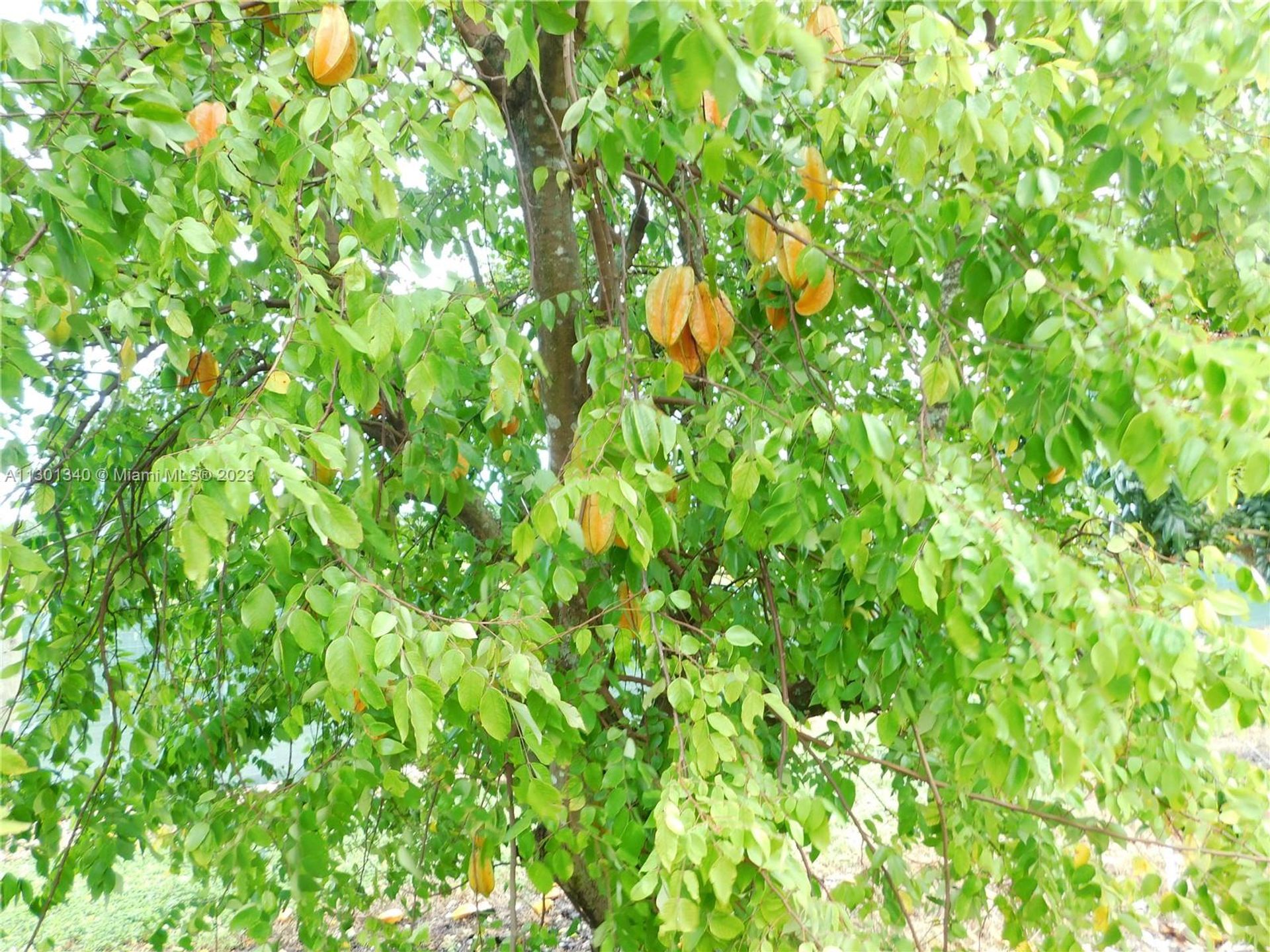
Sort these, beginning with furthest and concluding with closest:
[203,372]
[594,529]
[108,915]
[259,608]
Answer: [108,915]
[203,372]
[594,529]
[259,608]

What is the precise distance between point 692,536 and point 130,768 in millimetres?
1015

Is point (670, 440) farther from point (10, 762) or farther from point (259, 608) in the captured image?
point (10, 762)

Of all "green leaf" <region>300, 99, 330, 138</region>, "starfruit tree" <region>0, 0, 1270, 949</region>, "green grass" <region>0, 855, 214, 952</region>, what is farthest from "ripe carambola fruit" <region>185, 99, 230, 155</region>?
"green grass" <region>0, 855, 214, 952</region>

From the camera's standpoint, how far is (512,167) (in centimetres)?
178

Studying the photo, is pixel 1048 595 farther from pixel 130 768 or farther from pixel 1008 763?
pixel 130 768

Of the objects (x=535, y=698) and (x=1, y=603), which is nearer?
(x=535, y=698)

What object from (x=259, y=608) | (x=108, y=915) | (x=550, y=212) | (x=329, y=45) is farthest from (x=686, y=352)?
(x=108, y=915)

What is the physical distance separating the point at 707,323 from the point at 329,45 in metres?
0.63

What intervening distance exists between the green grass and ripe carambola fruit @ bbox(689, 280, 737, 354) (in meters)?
2.54

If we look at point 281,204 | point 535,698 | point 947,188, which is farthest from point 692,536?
point 281,204

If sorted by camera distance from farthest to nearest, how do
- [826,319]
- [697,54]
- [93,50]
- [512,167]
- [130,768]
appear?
1. [512,167]
2. [826,319]
3. [130,768]
4. [93,50]
5. [697,54]

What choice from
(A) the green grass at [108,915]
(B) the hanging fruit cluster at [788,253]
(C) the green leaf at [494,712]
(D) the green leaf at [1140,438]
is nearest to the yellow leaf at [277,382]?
(C) the green leaf at [494,712]

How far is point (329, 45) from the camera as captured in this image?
108cm

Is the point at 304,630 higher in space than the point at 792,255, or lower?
lower
